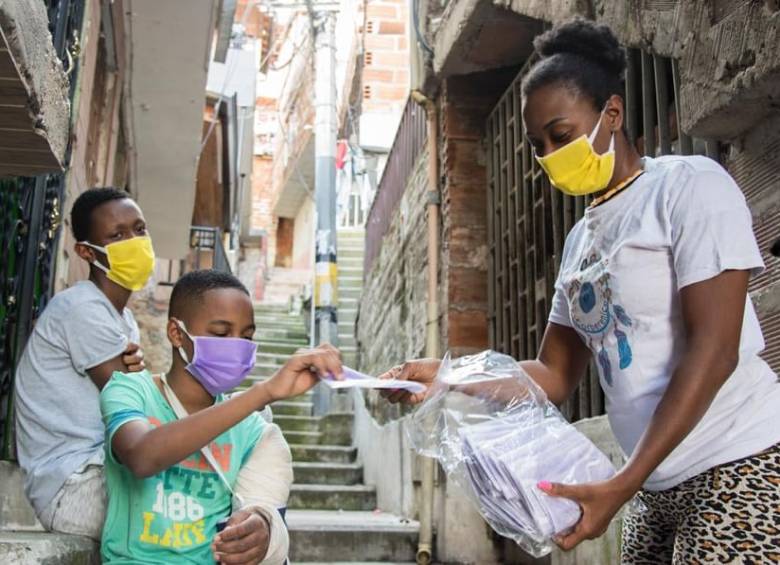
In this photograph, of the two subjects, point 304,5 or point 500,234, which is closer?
point 500,234

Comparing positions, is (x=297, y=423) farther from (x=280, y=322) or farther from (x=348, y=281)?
(x=280, y=322)

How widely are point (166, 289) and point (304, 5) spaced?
4.54m

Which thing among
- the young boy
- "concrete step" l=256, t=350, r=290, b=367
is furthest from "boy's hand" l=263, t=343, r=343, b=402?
"concrete step" l=256, t=350, r=290, b=367

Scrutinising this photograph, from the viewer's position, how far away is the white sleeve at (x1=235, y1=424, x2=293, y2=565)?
202 centimetres

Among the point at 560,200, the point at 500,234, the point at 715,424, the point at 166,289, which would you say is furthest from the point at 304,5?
the point at 715,424

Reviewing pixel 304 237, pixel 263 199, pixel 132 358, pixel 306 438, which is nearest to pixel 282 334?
pixel 306 438

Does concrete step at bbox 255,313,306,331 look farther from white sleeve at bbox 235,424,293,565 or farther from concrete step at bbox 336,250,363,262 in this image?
white sleeve at bbox 235,424,293,565

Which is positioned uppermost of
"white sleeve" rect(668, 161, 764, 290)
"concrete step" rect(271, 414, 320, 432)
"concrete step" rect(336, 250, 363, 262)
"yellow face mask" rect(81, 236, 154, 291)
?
"concrete step" rect(336, 250, 363, 262)

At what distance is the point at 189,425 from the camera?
1.89m

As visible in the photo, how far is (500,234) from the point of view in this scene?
17.6 feet

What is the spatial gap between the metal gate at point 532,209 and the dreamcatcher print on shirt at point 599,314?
118 centimetres

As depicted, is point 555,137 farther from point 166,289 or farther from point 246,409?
point 166,289

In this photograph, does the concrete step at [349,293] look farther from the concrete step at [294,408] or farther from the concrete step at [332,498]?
the concrete step at [332,498]

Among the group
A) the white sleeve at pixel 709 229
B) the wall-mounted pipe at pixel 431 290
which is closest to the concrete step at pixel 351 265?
the wall-mounted pipe at pixel 431 290
